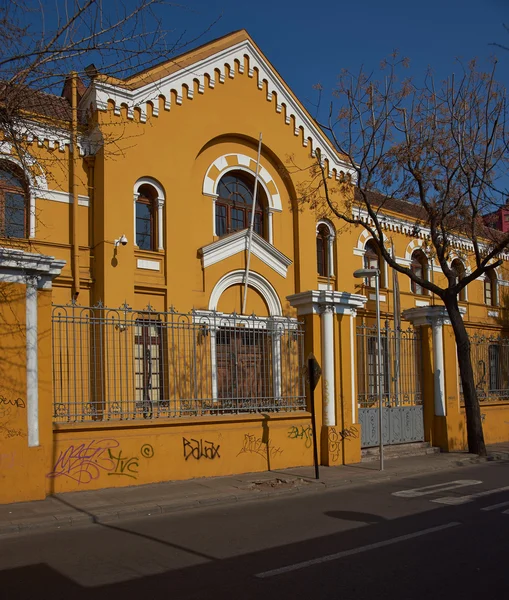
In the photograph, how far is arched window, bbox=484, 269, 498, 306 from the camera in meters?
30.1

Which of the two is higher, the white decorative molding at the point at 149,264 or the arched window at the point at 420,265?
the arched window at the point at 420,265

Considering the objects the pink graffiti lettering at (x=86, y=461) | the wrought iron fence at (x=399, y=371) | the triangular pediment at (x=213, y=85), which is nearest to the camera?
the pink graffiti lettering at (x=86, y=461)

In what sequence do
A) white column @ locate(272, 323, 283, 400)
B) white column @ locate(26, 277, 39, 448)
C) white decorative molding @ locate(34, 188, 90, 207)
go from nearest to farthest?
1. white column @ locate(26, 277, 39, 448)
2. white column @ locate(272, 323, 283, 400)
3. white decorative molding @ locate(34, 188, 90, 207)

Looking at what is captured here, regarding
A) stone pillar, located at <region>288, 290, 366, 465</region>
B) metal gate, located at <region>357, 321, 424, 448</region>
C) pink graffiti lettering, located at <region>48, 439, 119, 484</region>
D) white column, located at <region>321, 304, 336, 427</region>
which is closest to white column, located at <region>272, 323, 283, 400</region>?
stone pillar, located at <region>288, 290, 366, 465</region>

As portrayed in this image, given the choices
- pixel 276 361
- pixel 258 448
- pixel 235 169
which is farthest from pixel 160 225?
pixel 258 448

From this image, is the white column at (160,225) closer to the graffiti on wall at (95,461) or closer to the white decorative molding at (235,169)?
the white decorative molding at (235,169)

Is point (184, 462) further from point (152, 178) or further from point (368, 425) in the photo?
point (152, 178)

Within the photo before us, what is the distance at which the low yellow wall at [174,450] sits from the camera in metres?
11.0

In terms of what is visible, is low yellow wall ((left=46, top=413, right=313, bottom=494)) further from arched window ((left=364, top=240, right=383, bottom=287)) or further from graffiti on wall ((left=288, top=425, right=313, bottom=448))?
arched window ((left=364, top=240, right=383, bottom=287))

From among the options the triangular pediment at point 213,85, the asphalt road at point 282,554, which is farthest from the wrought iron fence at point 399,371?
the triangular pediment at point 213,85

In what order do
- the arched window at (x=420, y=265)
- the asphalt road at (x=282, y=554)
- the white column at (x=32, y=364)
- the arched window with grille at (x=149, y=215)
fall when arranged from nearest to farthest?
the asphalt road at (x=282, y=554) < the white column at (x=32, y=364) < the arched window with grille at (x=149, y=215) < the arched window at (x=420, y=265)

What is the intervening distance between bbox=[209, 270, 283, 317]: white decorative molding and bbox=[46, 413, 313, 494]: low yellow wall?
17.7 ft

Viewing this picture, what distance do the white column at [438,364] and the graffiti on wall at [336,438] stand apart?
12.0 feet

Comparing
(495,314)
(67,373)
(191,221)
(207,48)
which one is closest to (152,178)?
(191,221)
